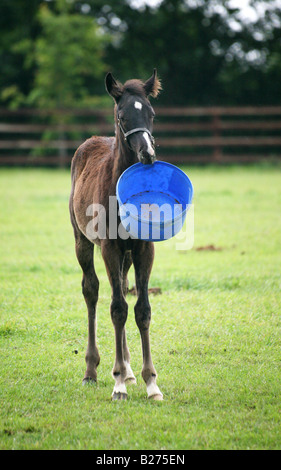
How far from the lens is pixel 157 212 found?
414cm

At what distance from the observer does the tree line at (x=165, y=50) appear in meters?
26.2

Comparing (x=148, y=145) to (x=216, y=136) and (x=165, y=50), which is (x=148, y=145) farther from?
(x=165, y=50)

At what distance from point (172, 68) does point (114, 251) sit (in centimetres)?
2480

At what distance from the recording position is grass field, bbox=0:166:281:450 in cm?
345

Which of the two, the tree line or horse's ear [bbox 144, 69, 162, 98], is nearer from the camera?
horse's ear [bbox 144, 69, 162, 98]

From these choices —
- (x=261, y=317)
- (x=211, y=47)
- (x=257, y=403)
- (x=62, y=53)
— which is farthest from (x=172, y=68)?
(x=257, y=403)

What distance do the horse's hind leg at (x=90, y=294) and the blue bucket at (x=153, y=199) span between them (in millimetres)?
924

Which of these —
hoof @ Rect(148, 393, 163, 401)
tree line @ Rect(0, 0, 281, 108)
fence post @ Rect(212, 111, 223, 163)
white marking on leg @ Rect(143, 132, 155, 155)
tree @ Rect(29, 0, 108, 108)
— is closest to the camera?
white marking on leg @ Rect(143, 132, 155, 155)

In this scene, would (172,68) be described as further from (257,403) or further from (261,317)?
(257,403)

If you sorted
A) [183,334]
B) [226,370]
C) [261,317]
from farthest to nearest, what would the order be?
[261,317]
[183,334]
[226,370]

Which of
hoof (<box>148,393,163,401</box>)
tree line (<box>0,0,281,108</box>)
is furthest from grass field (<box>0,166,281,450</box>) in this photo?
tree line (<box>0,0,281,108</box>)

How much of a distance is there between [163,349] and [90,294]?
0.86 meters

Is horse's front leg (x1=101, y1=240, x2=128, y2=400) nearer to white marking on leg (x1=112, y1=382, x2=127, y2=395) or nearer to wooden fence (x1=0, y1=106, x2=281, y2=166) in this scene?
white marking on leg (x1=112, y1=382, x2=127, y2=395)

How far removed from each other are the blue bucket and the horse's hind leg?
3.03ft
